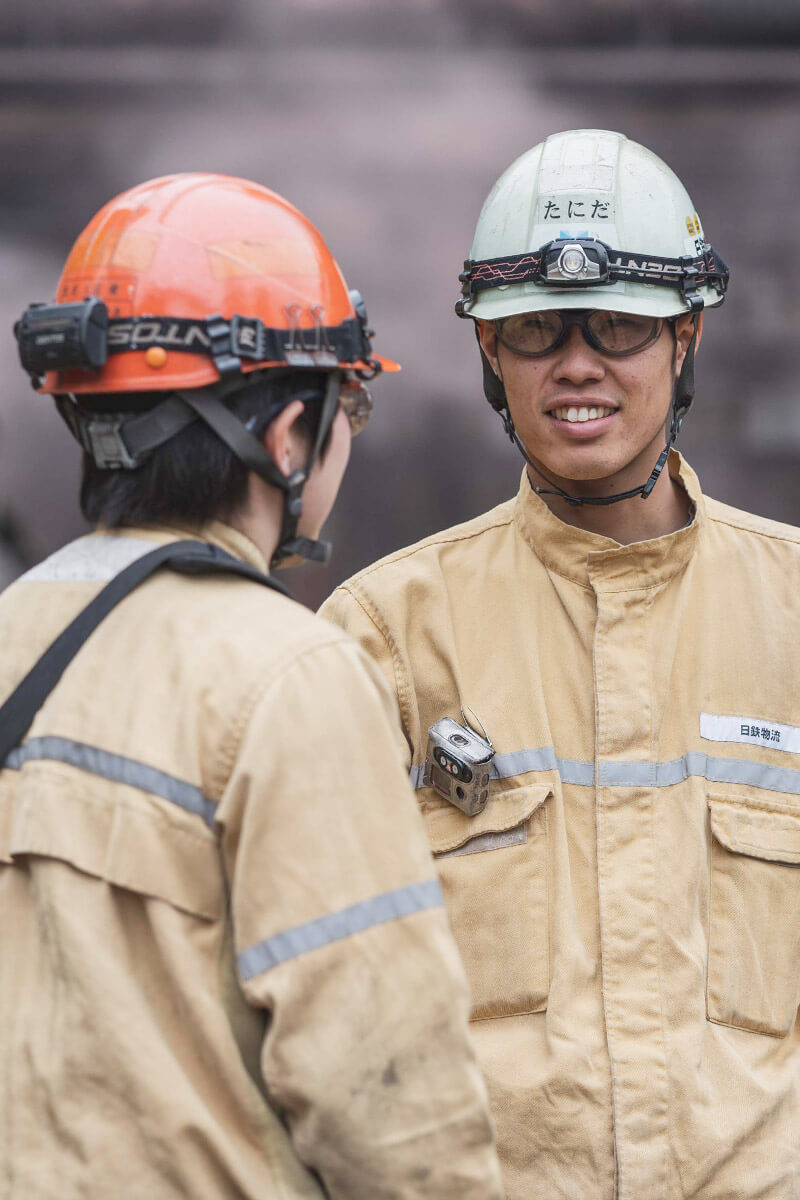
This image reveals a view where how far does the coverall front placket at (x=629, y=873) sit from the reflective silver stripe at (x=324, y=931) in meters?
0.78

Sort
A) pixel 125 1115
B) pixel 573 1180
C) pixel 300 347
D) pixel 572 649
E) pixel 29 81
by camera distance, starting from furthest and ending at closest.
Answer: pixel 29 81 → pixel 572 649 → pixel 573 1180 → pixel 300 347 → pixel 125 1115

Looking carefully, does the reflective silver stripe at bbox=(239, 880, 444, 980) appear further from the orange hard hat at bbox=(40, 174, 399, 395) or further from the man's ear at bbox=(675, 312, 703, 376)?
the man's ear at bbox=(675, 312, 703, 376)

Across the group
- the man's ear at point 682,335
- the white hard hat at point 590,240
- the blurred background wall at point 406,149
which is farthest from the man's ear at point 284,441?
the blurred background wall at point 406,149

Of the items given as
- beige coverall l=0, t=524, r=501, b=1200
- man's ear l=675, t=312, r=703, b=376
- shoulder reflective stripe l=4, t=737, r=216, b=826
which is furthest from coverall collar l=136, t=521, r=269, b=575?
man's ear l=675, t=312, r=703, b=376

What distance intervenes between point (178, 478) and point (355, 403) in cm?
40

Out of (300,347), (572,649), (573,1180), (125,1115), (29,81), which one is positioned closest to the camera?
(125,1115)

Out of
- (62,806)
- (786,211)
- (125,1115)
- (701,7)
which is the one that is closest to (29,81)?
(701,7)

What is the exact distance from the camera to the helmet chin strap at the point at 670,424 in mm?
2328

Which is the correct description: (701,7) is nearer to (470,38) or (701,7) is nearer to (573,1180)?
(470,38)

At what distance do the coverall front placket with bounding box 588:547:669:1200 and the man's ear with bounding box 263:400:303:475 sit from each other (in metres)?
0.78

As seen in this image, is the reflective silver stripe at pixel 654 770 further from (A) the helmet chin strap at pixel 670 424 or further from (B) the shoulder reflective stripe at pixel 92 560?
(B) the shoulder reflective stripe at pixel 92 560

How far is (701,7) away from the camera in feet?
12.3

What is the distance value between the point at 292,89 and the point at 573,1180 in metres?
3.06

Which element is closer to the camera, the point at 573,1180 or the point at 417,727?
the point at 573,1180
